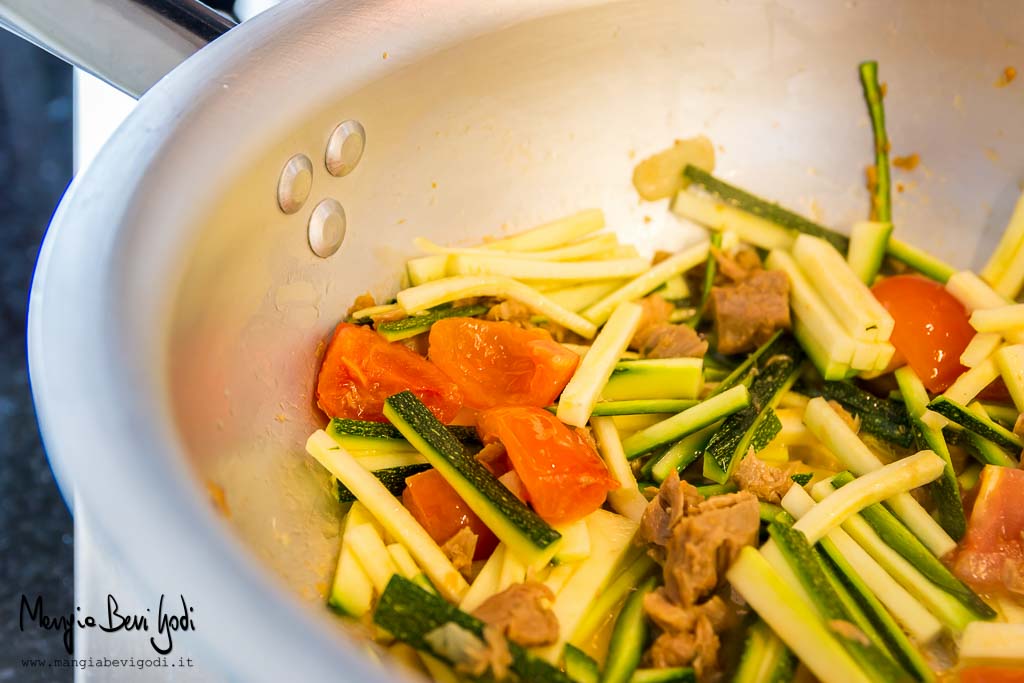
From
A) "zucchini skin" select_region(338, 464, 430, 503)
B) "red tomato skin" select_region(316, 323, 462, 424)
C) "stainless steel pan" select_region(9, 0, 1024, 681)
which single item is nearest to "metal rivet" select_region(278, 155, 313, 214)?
"stainless steel pan" select_region(9, 0, 1024, 681)

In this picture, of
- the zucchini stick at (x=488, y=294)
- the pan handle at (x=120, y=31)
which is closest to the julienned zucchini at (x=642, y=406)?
the zucchini stick at (x=488, y=294)

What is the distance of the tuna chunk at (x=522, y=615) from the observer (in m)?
1.40

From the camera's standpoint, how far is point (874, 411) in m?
2.05

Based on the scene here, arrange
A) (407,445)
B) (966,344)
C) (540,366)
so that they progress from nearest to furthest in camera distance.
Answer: (407,445) < (540,366) < (966,344)

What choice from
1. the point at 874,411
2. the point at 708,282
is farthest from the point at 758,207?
the point at 874,411

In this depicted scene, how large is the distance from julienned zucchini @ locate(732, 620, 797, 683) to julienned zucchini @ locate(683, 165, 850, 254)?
1242 millimetres

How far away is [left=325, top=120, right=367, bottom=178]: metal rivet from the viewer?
1.79 m

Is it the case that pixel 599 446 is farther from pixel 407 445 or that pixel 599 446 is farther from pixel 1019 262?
pixel 1019 262

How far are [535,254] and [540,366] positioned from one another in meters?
0.40

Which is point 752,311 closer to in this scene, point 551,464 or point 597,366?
point 597,366

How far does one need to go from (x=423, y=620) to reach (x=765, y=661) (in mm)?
569

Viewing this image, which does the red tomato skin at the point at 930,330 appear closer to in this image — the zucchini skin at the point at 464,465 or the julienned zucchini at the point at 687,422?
the julienned zucchini at the point at 687,422

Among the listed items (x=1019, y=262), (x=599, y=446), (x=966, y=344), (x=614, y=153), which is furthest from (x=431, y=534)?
(x=1019, y=262)

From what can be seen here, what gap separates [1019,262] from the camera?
88.3 inches
